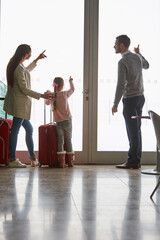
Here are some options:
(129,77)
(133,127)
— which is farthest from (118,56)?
(133,127)

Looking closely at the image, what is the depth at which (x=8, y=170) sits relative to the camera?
4.59 m

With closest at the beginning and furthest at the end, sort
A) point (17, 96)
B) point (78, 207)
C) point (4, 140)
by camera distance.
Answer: point (78, 207)
point (17, 96)
point (4, 140)

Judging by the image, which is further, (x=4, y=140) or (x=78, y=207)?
(x=4, y=140)

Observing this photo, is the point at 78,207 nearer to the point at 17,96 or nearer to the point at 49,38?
the point at 17,96

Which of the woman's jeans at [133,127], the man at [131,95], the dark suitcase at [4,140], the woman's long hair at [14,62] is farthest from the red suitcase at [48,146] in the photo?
the woman's jeans at [133,127]

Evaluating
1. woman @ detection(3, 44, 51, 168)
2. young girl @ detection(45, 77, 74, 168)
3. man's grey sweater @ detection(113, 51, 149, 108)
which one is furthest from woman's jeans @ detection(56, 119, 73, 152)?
man's grey sweater @ detection(113, 51, 149, 108)

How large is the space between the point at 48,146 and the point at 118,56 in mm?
1641

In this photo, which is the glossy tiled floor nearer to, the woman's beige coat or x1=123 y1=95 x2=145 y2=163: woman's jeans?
x1=123 y1=95 x2=145 y2=163: woman's jeans

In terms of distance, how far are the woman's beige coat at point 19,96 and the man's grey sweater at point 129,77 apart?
0.98m

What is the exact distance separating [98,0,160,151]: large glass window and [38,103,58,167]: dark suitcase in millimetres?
786

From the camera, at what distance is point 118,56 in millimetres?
5676

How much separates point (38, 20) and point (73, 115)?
4.60 ft

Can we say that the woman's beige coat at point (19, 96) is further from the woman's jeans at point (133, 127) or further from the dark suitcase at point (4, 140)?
the woman's jeans at point (133, 127)

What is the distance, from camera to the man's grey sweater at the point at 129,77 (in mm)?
4945
